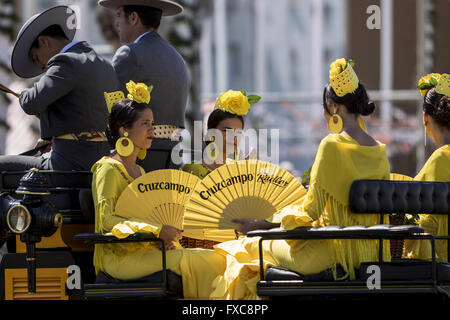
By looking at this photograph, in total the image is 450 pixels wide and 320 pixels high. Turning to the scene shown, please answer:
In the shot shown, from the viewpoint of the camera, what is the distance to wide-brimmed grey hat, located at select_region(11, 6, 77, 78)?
5742 millimetres

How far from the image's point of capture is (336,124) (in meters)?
4.74

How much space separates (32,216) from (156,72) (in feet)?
5.64

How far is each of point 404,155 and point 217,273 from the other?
12.6 metres

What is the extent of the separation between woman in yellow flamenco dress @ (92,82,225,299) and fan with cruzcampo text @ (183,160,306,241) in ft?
0.53

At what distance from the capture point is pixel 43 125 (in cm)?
576

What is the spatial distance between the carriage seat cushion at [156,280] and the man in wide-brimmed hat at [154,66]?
1.19m

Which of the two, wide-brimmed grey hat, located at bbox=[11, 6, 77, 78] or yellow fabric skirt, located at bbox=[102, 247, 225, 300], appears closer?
yellow fabric skirt, located at bbox=[102, 247, 225, 300]

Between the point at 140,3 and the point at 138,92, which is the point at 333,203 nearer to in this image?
the point at 138,92

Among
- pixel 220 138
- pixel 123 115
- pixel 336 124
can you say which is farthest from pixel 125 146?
pixel 336 124

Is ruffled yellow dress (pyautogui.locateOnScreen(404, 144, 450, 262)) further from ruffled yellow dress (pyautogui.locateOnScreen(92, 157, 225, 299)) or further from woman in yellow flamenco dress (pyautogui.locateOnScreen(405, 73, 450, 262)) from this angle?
ruffled yellow dress (pyautogui.locateOnScreen(92, 157, 225, 299))

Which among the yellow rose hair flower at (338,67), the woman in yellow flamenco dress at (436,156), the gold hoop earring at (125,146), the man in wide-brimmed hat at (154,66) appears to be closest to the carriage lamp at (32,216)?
the gold hoop earring at (125,146)

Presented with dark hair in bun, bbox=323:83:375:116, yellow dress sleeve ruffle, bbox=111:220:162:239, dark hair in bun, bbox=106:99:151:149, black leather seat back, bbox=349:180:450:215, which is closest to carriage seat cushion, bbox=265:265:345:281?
black leather seat back, bbox=349:180:450:215

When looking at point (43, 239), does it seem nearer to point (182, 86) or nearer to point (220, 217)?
point (220, 217)
